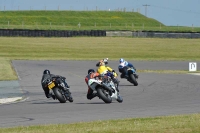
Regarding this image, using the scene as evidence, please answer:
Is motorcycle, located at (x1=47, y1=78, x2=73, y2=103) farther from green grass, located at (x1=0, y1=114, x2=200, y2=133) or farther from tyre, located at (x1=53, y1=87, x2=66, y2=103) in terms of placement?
green grass, located at (x1=0, y1=114, x2=200, y2=133)

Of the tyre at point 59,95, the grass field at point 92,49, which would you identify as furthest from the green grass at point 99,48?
the tyre at point 59,95


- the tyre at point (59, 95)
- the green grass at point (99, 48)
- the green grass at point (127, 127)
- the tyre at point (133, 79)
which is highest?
the green grass at point (127, 127)

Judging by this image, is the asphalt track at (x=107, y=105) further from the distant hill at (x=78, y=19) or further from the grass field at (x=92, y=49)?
the distant hill at (x=78, y=19)

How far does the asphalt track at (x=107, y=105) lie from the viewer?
1755cm

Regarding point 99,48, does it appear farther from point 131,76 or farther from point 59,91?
point 59,91

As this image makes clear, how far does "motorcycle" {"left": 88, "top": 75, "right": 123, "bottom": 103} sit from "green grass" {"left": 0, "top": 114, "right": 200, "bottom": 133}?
5.39m

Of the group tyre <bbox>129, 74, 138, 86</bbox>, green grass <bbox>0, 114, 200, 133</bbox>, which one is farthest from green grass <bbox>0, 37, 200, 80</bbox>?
green grass <bbox>0, 114, 200, 133</bbox>

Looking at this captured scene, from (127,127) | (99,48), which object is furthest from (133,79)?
(99,48)

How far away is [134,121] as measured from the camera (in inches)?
619

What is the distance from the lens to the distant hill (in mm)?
108875

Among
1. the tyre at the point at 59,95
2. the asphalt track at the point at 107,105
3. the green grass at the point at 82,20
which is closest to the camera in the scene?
the asphalt track at the point at 107,105

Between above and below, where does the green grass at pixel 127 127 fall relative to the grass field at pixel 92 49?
above

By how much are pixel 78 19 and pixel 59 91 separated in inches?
3818

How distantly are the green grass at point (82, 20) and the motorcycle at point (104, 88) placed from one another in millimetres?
79989
